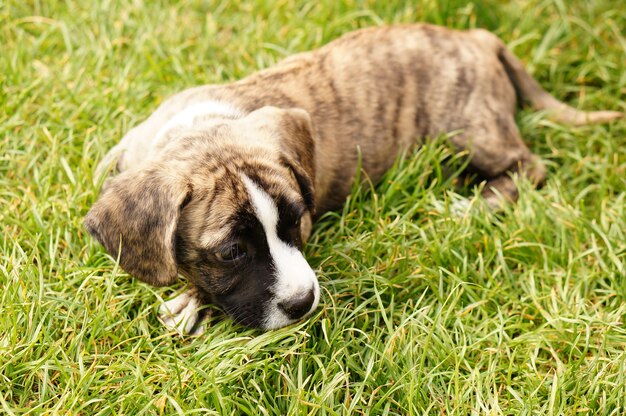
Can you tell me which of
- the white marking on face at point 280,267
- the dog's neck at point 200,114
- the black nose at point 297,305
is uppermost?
the dog's neck at point 200,114

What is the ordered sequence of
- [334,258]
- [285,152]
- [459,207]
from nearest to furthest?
1. [285,152]
2. [334,258]
3. [459,207]

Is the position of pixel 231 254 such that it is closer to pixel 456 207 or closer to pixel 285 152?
pixel 285 152

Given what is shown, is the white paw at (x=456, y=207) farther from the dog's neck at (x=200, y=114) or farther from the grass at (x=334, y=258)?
the dog's neck at (x=200, y=114)

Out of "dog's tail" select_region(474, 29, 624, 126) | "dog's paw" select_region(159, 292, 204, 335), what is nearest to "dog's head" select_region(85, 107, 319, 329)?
"dog's paw" select_region(159, 292, 204, 335)

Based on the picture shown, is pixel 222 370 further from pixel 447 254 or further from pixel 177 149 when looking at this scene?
pixel 447 254

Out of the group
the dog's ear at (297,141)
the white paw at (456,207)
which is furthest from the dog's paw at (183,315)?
the white paw at (456,207)

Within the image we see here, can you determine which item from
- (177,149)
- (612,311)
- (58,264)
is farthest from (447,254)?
(58,264)

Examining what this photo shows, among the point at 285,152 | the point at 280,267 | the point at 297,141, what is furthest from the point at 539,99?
the point at 280,267
